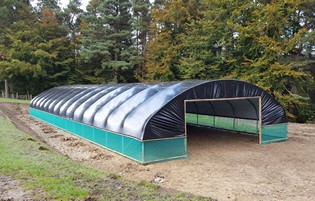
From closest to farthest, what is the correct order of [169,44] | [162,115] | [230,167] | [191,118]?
[230,167] → [162,115] → [191,118] → [169,44]

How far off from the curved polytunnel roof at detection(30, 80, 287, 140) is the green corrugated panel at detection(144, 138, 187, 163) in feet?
0.65

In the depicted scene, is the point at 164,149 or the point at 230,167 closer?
the point at 230,167

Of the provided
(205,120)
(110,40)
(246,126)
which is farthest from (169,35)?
(246,126)

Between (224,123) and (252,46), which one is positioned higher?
(252,46)

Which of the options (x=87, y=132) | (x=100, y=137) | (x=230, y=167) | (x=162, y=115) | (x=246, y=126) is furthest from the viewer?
(x=246, y=126)

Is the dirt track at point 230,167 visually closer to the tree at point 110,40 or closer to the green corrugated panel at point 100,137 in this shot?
the green corrugated panel at point 100,137

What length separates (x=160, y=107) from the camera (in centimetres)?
880

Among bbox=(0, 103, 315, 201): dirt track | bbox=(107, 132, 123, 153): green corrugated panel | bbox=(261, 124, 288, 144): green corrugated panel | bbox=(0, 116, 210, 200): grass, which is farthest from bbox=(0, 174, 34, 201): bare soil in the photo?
bbox=(261, 124, 288, 144): green corrugated panel

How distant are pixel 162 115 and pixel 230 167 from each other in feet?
8.49

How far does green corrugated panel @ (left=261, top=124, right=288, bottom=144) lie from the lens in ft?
37.2

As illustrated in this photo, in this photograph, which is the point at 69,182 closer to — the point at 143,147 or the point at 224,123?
the point at 143,147

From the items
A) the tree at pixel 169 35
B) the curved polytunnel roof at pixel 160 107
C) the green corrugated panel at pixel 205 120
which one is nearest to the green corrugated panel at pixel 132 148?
the curved polytunnel roof at pixel 160 107

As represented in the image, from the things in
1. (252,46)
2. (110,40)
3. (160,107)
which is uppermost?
(110,40)

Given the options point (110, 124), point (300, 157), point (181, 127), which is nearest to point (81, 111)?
point (110, 124)
